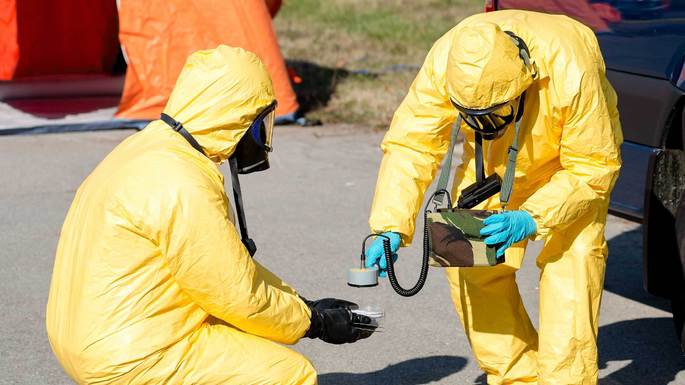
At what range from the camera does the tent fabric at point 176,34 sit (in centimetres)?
853

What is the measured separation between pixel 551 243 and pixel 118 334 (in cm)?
163

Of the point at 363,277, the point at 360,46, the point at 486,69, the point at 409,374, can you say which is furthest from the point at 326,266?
the point at 360,46

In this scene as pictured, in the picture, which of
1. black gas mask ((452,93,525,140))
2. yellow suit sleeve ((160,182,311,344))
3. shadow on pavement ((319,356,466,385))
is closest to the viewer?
yellow suit sleeve ((160,182,311,344))

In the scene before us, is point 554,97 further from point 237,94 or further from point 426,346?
point 426,346

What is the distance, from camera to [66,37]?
9.73 metres

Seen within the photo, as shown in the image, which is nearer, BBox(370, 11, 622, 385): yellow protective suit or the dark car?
BBox(370, 11, 622, 385): yellow protective suit

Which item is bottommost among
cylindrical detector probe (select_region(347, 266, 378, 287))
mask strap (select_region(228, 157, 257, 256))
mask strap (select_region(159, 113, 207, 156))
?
cylindrical detector probe (select_region(347, 266, 378, 287))

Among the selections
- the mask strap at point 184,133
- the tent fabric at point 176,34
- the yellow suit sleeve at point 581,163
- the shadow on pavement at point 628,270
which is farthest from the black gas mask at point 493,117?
the tent fabric at point 176,34

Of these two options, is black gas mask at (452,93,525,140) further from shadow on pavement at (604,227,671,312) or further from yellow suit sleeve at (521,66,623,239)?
shadow on pavement at (604,227,671,312)

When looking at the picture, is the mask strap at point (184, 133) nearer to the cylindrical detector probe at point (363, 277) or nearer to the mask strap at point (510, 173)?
the cylindrical detector probe at point (363, 277)

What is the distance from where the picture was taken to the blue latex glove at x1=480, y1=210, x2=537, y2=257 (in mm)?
3598

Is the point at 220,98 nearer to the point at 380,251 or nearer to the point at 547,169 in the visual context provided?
the point at 380,251

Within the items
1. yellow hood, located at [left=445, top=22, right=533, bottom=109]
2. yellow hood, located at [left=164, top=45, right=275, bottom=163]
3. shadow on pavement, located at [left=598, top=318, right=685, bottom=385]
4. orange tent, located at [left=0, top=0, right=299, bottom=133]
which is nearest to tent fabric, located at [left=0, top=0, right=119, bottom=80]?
orange tent, located at [left=0, top=0, right=299, bottom=133]

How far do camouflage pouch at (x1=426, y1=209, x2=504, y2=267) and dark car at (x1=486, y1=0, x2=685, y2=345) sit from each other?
1.33 meters
